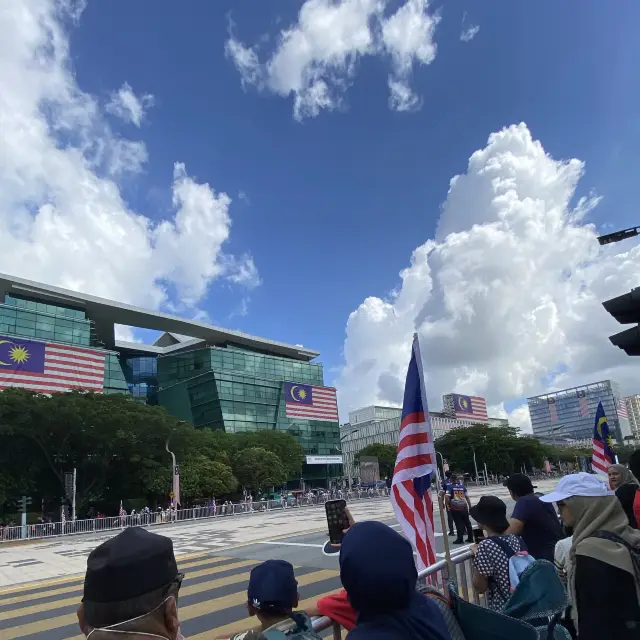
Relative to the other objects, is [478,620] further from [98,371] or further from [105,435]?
[98,371]

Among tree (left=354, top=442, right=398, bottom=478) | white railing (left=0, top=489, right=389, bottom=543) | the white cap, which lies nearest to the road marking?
white railing (left=0, top=489, right=389, bottom=543)

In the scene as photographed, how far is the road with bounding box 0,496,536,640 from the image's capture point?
7.20m

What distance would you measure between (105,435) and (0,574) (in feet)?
68.3

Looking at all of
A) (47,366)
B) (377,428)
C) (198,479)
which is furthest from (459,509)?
(377,428)

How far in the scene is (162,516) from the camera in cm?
3158

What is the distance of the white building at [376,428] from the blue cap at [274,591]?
374ft

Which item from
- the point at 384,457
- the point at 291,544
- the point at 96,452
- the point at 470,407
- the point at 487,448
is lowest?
the point at 291,544

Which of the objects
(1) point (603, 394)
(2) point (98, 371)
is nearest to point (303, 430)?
(2) point (98, 371)

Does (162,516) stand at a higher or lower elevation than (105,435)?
lower

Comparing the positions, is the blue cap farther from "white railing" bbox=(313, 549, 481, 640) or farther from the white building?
the white building

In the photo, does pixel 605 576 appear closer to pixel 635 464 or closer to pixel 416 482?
pixel 635 464

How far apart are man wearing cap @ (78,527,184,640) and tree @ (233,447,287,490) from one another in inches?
1897

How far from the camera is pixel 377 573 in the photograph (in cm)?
180

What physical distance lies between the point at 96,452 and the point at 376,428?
98.3 m
